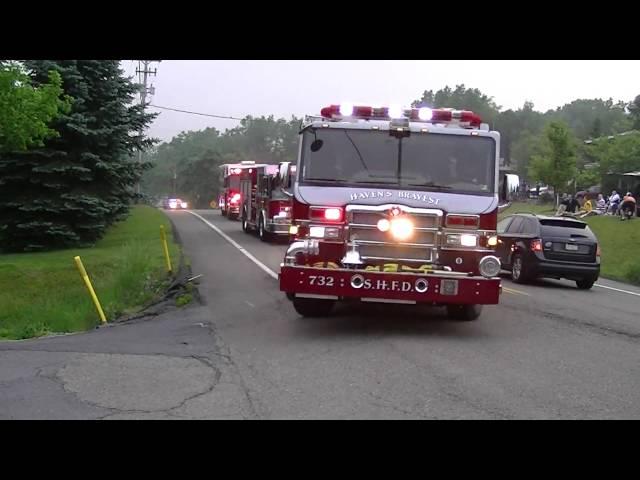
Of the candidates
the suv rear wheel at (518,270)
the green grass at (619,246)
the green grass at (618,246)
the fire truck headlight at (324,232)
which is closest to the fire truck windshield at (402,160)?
the fire truck headlight at (324,232)

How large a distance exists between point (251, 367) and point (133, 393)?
1490 millimetres

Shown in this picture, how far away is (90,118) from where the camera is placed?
23.7 metres

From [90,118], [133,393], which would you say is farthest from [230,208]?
[133,393]

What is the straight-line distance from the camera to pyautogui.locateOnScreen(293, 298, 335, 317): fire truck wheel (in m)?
10.4

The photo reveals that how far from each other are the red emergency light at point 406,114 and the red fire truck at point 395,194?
1 cm

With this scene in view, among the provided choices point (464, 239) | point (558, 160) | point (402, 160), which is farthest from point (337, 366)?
point (558, 160)

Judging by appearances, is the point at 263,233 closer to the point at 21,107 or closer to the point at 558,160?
the point at 21,107

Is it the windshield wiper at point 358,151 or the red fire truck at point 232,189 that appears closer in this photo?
the windshield wiper at point 358,151

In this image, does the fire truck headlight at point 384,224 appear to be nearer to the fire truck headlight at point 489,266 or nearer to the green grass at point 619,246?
the fire truck headlight at point 489,266

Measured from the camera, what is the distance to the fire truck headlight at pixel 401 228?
30.8 ft

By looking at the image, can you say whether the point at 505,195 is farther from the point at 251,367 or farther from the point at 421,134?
the point at 251,367

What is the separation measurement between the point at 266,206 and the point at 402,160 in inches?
611

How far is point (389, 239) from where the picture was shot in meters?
9.43

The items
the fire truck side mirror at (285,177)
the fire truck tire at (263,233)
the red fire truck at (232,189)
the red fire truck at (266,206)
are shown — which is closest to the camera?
the fire truck side mirror at (285,177)
